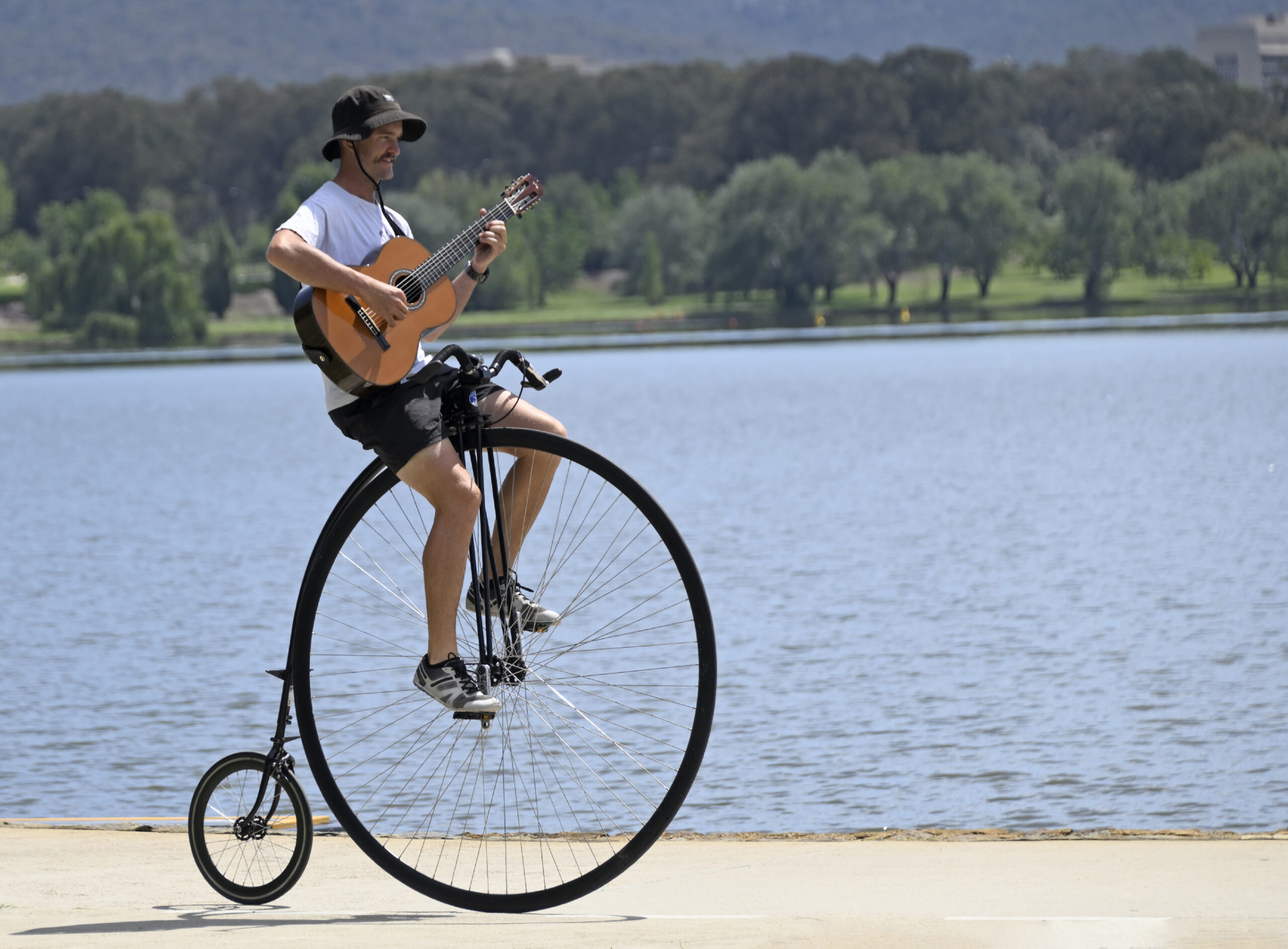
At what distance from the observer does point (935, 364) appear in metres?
69.2

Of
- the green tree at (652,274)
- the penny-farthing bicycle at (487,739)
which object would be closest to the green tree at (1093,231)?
the green tree at (652,274)

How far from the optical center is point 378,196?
5547mm

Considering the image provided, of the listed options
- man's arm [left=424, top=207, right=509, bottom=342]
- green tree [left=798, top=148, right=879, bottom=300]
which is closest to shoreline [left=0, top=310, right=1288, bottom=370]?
green tree [left=798, top=148, right=879, bottom=300]

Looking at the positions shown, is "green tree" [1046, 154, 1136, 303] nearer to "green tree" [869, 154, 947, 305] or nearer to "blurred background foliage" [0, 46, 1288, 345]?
"blurred background foliage" [0, 46, 1288, 345]

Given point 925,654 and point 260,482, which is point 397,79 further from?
point 925,654

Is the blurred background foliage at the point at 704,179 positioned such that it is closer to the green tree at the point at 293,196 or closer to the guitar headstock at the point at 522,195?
the green tree at the point at 293,196

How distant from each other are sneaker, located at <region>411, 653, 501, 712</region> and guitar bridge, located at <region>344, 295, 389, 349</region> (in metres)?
0.88

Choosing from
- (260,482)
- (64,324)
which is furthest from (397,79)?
(260,482)

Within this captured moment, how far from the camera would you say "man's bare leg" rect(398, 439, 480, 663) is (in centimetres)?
532

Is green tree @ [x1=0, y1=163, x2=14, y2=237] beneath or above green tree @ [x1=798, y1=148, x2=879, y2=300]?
above

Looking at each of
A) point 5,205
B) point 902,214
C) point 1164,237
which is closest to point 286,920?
point 1164,237

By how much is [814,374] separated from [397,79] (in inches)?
5176

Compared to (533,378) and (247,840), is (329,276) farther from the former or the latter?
(247,840)

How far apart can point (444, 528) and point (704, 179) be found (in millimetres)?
167744
